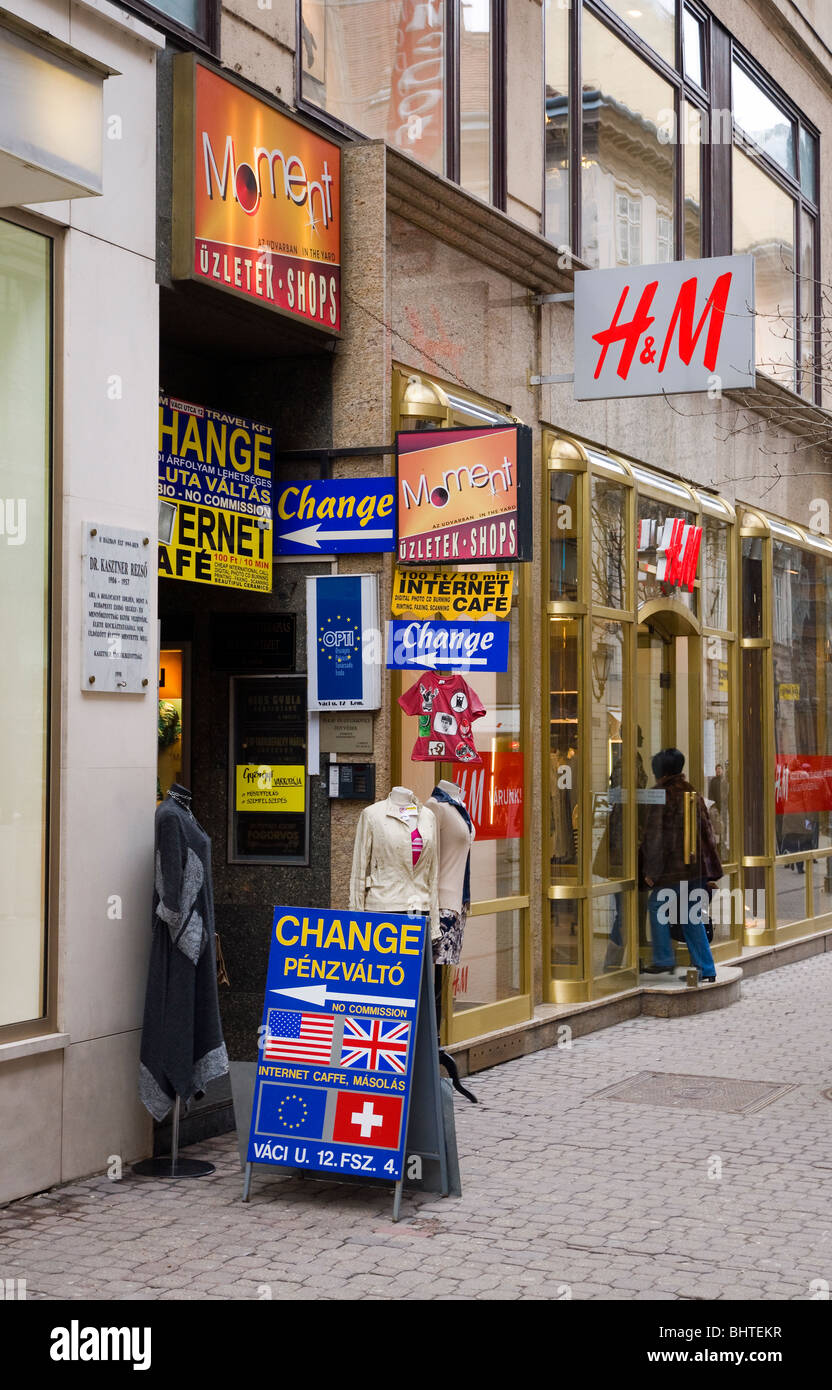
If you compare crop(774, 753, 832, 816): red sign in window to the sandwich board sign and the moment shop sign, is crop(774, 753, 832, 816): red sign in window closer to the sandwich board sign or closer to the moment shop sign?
the moment shop sign

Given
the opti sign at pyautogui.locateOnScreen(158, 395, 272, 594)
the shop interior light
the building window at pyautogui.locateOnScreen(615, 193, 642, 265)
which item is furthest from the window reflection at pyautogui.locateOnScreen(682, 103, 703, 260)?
the opti sign at pyautogui.locateOnScreen(158, 395, 272, 594)

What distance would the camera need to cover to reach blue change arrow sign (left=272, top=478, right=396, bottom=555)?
8.88 m

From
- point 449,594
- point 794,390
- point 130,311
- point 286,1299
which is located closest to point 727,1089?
point 449,594

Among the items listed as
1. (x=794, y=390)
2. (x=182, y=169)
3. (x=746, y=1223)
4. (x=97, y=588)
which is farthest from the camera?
(x=794, y=390)

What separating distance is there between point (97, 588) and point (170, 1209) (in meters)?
2.66

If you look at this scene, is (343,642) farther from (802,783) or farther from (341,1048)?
(802,783)

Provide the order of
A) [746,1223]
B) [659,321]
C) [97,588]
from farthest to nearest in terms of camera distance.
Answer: [659,321]
[97,588]
[746,1223]

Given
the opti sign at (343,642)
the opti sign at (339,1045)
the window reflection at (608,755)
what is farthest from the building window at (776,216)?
the opti sign at (339,1045)

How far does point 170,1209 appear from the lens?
6.61 meters

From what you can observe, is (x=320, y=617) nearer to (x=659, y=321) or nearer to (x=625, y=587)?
(x=659, y=321)

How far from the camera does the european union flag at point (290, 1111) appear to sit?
22.1ft

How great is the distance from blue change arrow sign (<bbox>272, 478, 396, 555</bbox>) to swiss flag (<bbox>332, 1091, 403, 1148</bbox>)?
3293 mm

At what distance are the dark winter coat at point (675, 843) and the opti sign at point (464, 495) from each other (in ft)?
13.8
